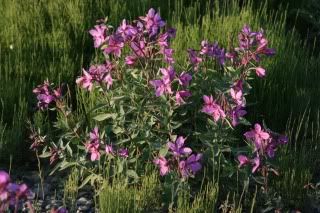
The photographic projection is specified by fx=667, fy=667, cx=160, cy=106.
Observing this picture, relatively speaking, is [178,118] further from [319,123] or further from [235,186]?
[319,123]

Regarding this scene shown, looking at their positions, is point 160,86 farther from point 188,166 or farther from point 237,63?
point 237,63

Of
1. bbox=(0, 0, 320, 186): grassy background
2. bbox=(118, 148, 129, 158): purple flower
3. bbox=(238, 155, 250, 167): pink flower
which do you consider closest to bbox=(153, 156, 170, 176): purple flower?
bbox=(118, 148, 129, 158): purple flower

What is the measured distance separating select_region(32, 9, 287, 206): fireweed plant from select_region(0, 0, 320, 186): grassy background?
389 millimetres

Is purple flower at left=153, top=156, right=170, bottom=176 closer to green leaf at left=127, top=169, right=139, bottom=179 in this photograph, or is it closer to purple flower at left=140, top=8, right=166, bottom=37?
green leaf at left=127, top=169, right=139, bottom=179

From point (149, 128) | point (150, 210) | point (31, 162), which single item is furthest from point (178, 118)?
point (31, 162)

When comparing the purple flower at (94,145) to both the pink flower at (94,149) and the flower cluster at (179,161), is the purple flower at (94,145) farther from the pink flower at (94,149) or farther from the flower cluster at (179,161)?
the flower cluster at (179,161)

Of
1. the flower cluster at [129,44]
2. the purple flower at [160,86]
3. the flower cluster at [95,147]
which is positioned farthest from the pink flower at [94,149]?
the purple flower at [160,86]

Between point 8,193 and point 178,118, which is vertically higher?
point 8,193

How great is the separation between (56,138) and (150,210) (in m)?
0.82

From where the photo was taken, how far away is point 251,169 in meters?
2.96

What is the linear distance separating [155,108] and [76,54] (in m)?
1.29

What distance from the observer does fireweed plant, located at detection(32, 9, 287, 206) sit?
9.10 ft

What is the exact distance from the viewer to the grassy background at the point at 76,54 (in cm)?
360

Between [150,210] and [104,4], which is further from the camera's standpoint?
[104,4]
